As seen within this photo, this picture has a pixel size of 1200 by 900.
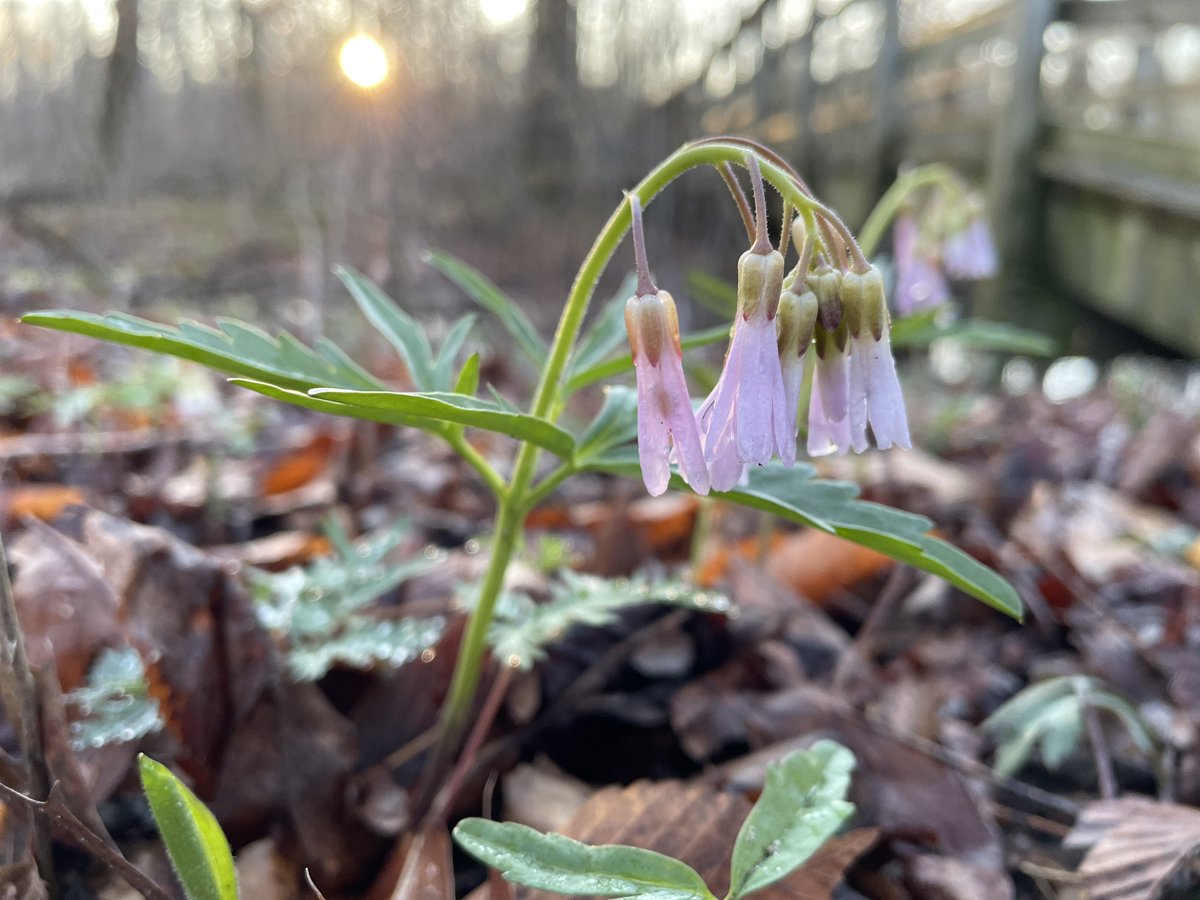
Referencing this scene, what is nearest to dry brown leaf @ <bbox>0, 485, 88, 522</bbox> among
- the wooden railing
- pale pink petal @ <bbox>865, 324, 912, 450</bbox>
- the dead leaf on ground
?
the dead leaf on ground

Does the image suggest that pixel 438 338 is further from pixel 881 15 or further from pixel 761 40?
pixel 761 40

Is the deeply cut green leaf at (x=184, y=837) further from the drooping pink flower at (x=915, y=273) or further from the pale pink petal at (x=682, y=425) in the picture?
the drooping pink flower at (x=915, y=273)

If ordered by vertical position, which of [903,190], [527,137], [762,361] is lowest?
[762,361]

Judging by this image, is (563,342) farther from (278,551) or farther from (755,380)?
(278,551)

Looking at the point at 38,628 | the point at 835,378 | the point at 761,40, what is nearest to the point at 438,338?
the point at 38,628

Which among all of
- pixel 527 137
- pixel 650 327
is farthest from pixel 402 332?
pixel 527 137

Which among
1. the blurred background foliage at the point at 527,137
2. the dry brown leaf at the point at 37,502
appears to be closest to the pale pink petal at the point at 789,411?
the dry brown leaf at the point at 37,502

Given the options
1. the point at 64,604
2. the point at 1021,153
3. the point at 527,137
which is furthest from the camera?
the point at 527,137
